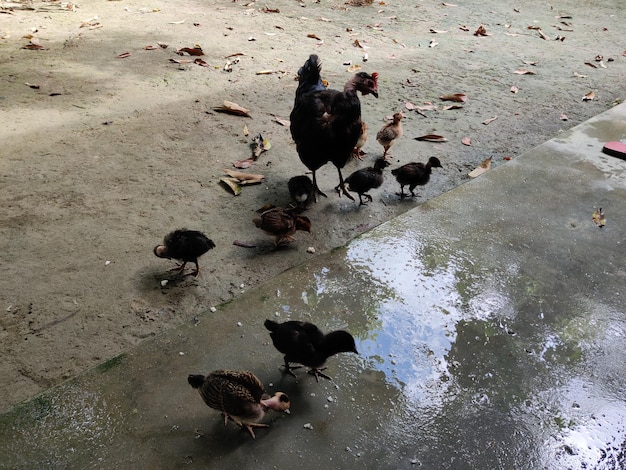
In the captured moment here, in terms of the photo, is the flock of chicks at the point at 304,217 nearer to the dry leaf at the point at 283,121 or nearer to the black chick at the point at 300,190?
the black chick at the point at 300,190

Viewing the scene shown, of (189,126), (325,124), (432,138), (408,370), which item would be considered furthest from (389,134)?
(408,370)

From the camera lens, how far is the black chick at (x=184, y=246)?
3.03 meters

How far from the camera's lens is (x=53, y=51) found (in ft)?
21.7

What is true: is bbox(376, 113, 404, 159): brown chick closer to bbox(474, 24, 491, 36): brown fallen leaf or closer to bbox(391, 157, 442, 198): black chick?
bbox(391, 157, 442, 198): black chick

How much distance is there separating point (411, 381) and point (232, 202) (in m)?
2.09

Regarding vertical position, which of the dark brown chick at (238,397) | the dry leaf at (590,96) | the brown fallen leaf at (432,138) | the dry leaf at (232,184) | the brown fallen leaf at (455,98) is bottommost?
the dry leaf at (232,184)

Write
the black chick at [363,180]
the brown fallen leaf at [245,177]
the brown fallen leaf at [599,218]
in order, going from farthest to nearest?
the brown fallen leaf at [245,177] → the black chick at [363,180] → the brown fallen leaf at [599,218]

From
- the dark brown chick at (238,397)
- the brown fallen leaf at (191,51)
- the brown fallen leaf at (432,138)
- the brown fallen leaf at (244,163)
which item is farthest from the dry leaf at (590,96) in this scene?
the dark brown chick at (238,397)

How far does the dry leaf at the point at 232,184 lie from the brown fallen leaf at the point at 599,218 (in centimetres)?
276

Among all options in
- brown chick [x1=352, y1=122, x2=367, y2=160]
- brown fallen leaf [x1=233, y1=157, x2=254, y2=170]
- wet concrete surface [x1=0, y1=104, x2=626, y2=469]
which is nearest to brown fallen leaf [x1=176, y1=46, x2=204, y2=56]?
brown fallen leaf [x1=233, y1=157, x2=254, y2=170]

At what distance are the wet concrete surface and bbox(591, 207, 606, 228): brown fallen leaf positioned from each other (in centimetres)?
5

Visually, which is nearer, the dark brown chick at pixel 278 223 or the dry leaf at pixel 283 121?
the dark brown chick at pixel 278 223

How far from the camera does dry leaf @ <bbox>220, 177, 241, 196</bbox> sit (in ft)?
13.2

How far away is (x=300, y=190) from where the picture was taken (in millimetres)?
3795
